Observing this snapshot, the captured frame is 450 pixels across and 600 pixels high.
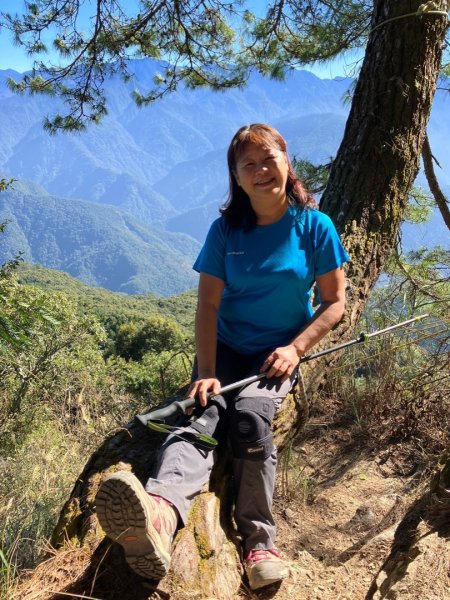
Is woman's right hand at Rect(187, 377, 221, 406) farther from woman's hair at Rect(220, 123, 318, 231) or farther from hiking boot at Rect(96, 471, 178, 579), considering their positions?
woman's hair at Rect(220, 123, 318, 231)

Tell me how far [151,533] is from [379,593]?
0.65 metres

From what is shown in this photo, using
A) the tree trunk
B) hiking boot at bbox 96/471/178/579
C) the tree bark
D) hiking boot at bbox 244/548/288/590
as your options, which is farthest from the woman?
the tree bark

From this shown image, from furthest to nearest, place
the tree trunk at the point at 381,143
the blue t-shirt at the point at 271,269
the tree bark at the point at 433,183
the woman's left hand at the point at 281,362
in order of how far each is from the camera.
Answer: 1. the tree bark at the point at 433,183
2. the tree trunk at the point at 381,143
3. the blue t-shirt at the point at 271,269
4. the woman's left hand at the point at 281,362

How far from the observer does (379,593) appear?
1.44 m

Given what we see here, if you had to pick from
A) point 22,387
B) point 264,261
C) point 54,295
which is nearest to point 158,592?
point 264,261

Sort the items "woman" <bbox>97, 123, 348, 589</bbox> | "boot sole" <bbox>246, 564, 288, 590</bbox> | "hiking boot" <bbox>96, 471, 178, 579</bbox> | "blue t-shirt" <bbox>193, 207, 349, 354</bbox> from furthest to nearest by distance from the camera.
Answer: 1. "blue t-shirt" <bbox>193, 207, 349, 354</bbox>
2. "woman" <bbox>97, 123, 348, 589</bbox>
3. "boot sole" <bbox>246, 564, 288, 590</bbox>
4. "hiking boot" <bbox>96, 471, 178, 579</bbox>

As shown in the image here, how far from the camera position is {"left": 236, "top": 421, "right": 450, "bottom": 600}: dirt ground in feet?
4.73

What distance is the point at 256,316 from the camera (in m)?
1.96

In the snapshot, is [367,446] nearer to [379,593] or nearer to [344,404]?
[344,404]

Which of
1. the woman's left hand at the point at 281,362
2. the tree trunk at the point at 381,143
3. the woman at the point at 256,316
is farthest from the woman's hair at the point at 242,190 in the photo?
the tree trunk at the point at 381,143

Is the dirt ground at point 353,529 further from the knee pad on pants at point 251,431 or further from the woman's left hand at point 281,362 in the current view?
the woman's left hand at point 281,362

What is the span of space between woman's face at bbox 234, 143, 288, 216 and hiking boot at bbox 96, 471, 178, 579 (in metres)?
1.07

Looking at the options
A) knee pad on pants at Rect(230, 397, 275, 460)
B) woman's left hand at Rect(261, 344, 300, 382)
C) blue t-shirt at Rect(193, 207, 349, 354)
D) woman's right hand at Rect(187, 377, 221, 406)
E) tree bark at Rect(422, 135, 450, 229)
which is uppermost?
tree bark at Rect(422, 135, 450, 229)

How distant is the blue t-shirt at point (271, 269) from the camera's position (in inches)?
75.2
